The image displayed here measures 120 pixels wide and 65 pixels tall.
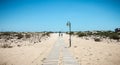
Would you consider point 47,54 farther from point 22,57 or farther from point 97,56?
point 97,56

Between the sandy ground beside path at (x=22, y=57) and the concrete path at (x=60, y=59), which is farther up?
the concrete path at (x=60, y=59)

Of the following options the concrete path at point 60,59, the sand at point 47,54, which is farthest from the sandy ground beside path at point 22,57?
the concrete path at point 60,59

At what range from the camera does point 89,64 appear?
10.6 metres

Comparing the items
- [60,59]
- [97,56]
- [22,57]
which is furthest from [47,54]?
[97,56]

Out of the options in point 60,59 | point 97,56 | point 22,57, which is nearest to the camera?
point 60,59

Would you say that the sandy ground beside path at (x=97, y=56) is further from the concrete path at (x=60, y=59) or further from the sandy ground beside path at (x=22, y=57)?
the sandy ground beside path at (x=22, y=57)

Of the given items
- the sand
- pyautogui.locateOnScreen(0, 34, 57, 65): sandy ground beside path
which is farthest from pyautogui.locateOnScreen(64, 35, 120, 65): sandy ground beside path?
pyautogui.locateOnScreen(0, 34, 57, 65): sandy ground beside path

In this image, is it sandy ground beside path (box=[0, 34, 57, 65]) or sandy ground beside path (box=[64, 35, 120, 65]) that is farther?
sandy ground beside path (box=[0, 34, 57, 65])

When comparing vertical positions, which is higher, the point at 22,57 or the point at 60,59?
the point at 60,59

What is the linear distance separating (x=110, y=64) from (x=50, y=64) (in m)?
4.76

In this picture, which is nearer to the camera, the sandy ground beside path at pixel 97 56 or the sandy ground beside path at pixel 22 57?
the sandy ground beside path at pixel 97 56

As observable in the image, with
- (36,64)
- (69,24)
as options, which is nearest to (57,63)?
(36,64)

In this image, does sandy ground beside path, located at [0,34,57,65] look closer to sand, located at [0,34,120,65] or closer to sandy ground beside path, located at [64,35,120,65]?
sand, located at [0,34,120,65]

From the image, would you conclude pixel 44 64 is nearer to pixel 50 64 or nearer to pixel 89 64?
pixel 50 64
